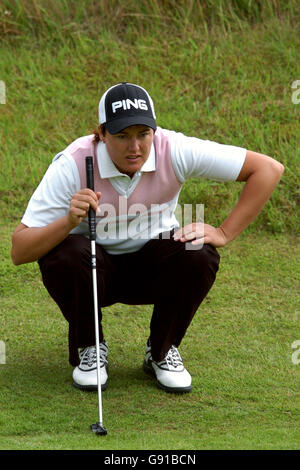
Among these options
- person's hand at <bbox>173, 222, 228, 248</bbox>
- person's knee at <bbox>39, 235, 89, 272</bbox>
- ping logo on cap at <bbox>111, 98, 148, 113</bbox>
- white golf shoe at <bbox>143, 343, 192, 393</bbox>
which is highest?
ping logo on cap at <bbox>111, 98, 148, 113</bbox>

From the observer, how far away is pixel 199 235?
13.1 ft

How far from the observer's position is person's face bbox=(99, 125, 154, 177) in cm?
380

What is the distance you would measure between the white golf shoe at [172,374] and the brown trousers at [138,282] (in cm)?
4

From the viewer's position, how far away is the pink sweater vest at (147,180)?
3.94 metres

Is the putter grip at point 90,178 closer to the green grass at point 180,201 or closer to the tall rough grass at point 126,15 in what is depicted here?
the green grass at point 180,201

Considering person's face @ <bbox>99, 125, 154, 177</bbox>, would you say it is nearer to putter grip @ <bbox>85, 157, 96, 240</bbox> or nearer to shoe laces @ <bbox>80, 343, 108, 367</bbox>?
putter grip @ <bbox>85, 157, 96, 240</bbox>

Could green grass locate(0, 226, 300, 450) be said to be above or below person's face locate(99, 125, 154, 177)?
below

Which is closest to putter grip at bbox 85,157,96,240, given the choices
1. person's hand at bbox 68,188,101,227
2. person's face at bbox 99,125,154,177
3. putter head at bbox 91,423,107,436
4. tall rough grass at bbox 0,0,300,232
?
person's hand at bbox 68,188,101,227

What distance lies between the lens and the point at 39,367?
14.3 ft

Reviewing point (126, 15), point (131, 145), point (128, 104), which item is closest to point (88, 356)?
point (131, 145)

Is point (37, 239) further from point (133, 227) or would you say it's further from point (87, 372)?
point (87, 372)

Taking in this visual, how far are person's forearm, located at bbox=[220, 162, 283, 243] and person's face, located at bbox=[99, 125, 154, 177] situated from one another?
495mm

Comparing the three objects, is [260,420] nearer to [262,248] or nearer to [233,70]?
[262,248]
